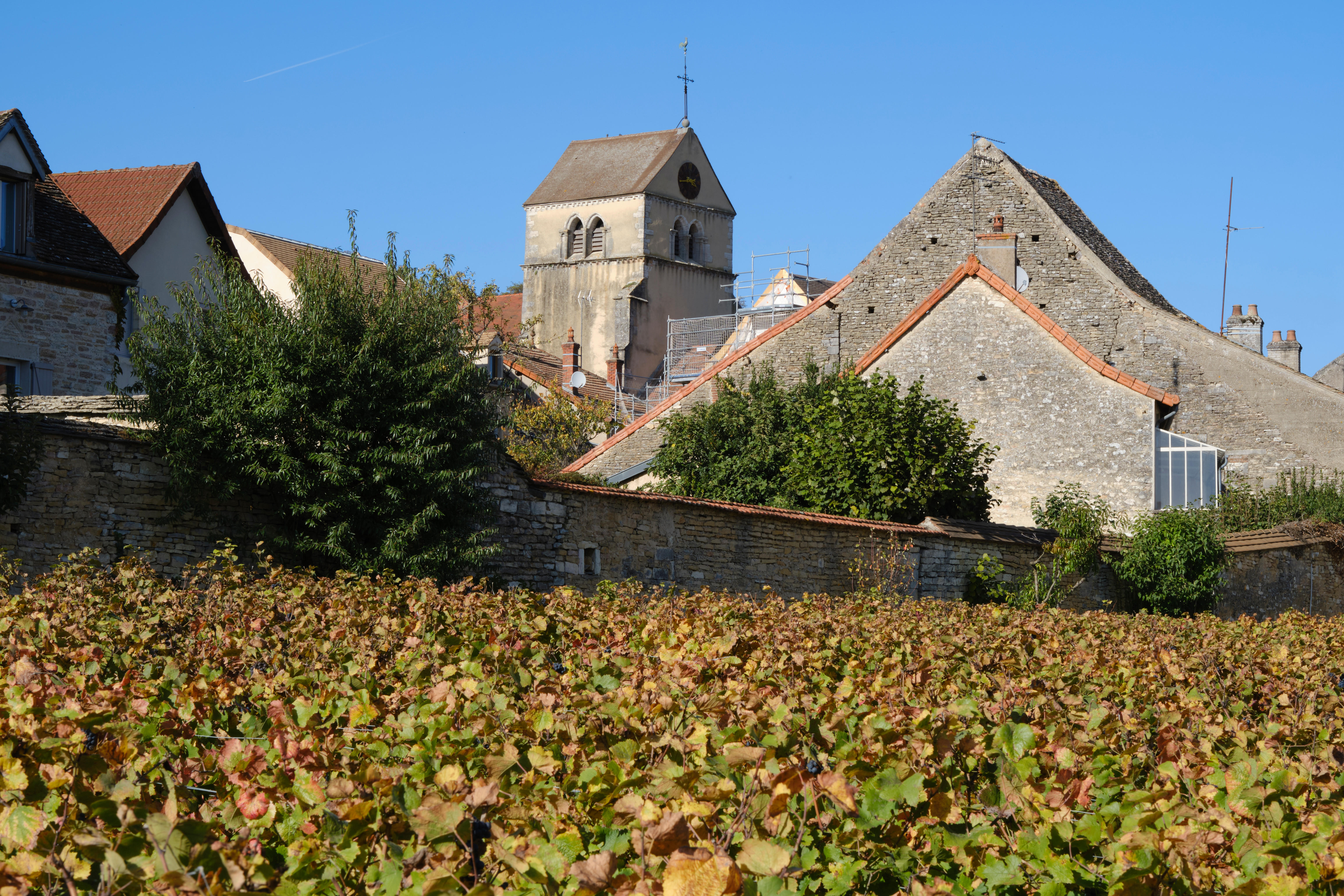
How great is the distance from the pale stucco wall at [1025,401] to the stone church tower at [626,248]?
30.9m

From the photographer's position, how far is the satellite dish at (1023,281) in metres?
25.5

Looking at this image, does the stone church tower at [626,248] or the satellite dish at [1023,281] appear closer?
the satellite dish at [1023,281]

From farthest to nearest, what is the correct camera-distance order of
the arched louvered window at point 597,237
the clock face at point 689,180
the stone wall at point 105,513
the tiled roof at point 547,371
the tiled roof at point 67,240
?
the clock face at point 689,180 → the arched louvered window at point 597,237 → the tiled roof at point 547,371 → the tiled roof at point 67,240 → the stone wall at point 105,513

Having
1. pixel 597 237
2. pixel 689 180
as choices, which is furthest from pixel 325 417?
pixel 689 180

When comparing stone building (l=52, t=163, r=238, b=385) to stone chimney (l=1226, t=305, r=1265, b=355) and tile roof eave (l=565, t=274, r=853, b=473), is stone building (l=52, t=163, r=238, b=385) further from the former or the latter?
stone chimney (l=1226, t=305, r=1265, b=355)

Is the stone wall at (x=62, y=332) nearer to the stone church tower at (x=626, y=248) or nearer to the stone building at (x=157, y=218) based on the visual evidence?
the stone building at (x=157, y=218)

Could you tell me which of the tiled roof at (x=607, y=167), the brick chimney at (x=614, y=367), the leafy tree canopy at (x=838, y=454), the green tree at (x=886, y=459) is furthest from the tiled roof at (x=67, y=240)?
the tiled roof at (x=607, y=167)

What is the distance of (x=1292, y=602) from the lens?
66.3 feet

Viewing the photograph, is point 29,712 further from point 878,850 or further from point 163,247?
point 163,247

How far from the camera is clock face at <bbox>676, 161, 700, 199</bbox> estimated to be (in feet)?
185

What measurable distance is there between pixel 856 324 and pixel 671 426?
5892 millimetres

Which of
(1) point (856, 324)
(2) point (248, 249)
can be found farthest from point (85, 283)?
(2) point (248, 249)

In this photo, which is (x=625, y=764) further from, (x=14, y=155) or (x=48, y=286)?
(x=14, y=155)

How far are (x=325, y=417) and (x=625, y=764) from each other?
922 cm
